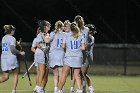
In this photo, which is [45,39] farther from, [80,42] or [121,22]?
[121,22]

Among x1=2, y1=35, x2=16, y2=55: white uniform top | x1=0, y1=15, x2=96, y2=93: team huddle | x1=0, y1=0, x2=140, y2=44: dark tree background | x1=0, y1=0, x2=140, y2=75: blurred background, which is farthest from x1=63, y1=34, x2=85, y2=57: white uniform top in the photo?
x1=0, y1=0, x2=140, y2=44: dark tree background

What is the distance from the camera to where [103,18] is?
35.7 metres

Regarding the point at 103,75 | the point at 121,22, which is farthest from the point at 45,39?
the point at 121,22

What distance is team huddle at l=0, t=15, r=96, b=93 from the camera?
45.8ft

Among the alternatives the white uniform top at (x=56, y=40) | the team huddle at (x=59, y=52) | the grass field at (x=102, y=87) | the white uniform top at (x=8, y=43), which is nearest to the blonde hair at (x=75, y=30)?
the team huddle at (x=59, y=52)

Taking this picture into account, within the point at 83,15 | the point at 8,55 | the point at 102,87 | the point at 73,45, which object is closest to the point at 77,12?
the point at 83,15

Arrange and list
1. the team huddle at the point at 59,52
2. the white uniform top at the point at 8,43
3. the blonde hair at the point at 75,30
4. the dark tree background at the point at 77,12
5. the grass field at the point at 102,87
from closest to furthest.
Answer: the blonde hair at the point at 75,30 < the team huddle at the point at 59,52 < the white uniform top at the point at 8,43 < the grass field at the point at 102,87 < the dark tree background at the point at 77,12

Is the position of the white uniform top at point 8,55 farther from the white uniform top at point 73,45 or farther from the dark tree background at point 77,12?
the dark tree background at point 77,12

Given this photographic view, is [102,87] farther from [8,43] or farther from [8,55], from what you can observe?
[8,43]

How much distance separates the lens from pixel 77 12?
35.8 metres

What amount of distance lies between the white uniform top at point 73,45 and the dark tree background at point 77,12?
769 inches

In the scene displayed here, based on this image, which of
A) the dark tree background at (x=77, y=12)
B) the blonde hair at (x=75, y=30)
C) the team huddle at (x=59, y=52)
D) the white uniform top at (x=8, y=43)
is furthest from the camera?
the dark tree background at (x=77, y=12)

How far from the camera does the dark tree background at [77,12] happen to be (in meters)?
34.2

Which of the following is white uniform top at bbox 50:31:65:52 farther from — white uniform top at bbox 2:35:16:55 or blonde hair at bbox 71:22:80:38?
white uniform top at bbox 2:35:16:55
